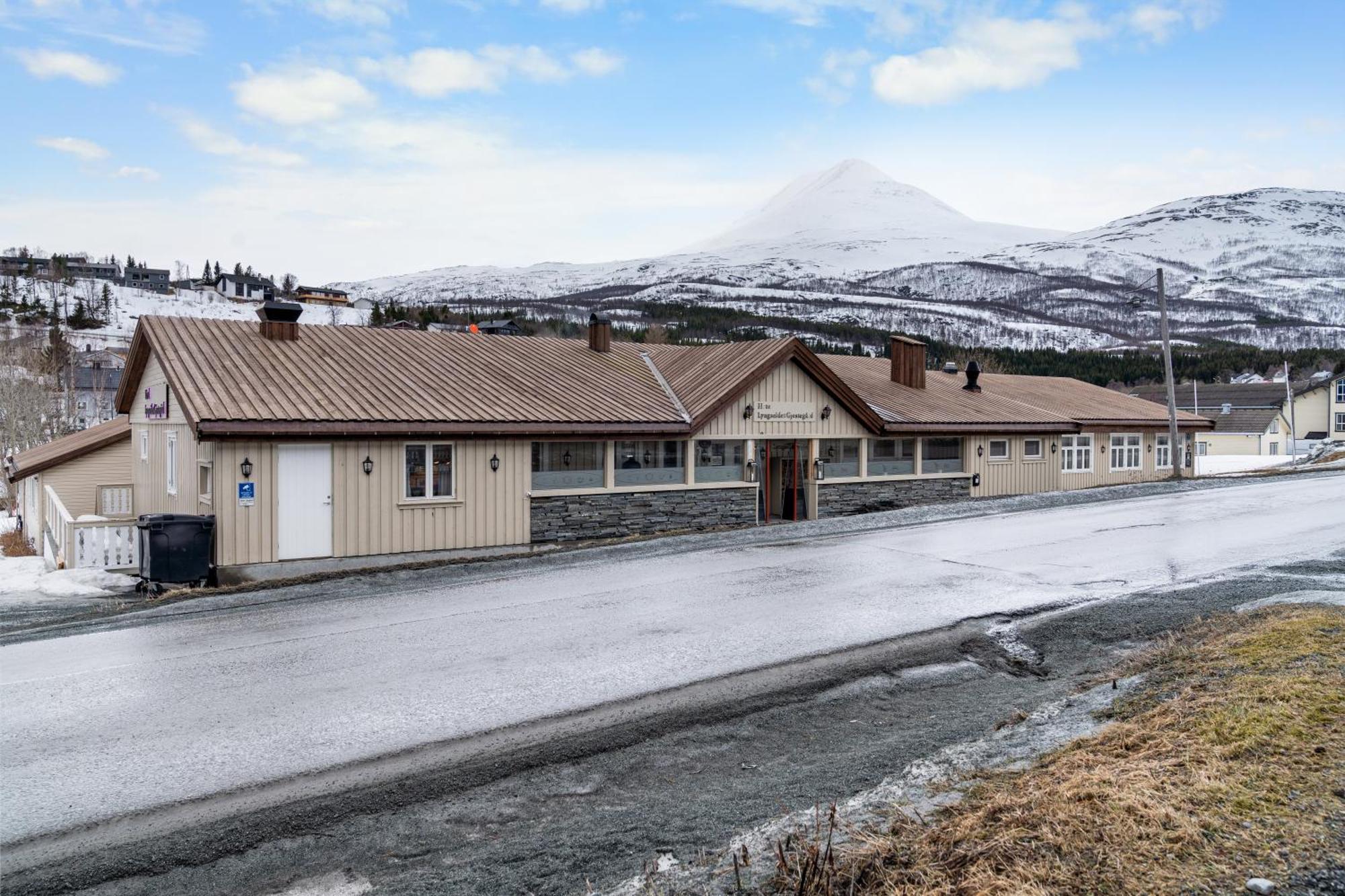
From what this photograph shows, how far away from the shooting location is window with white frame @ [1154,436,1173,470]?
1312 inches

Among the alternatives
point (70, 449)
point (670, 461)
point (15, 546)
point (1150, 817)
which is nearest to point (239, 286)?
point (15, 546)

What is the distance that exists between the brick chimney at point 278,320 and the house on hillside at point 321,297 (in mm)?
93274

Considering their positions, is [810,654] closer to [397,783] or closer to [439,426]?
[397,783]

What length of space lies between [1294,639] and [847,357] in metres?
25.9

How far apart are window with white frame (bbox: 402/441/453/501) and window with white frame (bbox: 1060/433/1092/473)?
20806 millimetres

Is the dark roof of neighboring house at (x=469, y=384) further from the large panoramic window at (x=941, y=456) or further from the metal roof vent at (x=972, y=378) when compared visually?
the metal roof vent at (x=972, y=378)

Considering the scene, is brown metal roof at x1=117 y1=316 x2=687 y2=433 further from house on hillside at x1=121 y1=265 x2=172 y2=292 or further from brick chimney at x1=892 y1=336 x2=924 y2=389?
house on hillside at x1=121 y1=265 x2=172 y2=292

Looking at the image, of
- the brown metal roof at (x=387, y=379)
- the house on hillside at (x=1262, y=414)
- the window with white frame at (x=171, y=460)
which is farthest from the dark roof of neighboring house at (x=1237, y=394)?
the window with white frame at (x=171, y=460)

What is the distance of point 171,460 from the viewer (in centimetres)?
1778

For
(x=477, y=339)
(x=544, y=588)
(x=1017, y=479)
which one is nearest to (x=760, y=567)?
(x=544, y=588)

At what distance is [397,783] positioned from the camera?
18.7ft

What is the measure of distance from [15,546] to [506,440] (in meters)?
17.7

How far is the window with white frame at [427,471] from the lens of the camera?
16297mm

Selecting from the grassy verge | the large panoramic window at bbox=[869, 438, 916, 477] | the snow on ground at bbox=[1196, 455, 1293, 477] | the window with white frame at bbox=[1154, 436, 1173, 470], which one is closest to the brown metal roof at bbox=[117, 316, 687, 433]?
the large panoramic window at bbox=[869, 438, 916, 477]
